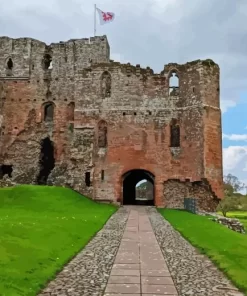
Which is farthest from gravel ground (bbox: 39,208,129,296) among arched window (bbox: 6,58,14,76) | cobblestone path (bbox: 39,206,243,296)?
arched window (bbox: 6,58,14,76)

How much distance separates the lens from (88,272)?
31.1 feet

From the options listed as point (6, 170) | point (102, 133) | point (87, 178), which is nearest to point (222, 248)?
point (87, 178)

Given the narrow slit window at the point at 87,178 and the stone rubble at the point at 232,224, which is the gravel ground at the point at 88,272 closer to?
the stone rubble at the point at 232,224

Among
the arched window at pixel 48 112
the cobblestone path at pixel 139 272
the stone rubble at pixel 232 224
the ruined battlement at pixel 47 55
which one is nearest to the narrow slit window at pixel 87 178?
the arched window at pixel 48 112

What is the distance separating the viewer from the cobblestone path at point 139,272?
797 cm

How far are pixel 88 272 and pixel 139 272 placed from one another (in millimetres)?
1107

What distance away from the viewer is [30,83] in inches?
1768

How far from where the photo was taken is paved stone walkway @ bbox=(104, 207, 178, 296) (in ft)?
25.9

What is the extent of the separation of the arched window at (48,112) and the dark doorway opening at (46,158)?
223cm

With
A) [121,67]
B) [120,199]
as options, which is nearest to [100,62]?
[121,67]

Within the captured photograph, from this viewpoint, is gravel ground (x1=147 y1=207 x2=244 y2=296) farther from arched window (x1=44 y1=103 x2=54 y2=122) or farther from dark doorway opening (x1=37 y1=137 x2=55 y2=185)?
arched window (x1=44 y1=103 x2=54 y2=122)

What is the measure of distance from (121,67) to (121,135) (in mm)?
6399

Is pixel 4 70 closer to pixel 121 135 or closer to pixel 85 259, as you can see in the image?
pixel 121 135

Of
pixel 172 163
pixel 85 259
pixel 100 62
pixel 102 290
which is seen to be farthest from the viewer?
pixel 100 62
